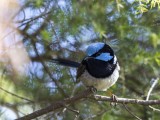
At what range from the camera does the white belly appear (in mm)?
2043

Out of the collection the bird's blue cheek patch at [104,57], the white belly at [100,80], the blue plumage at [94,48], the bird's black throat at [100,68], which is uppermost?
the blue plumage at [94,48]

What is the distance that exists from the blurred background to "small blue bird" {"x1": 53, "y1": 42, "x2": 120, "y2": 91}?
0.25ft

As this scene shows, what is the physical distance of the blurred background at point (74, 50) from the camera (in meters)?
1.99

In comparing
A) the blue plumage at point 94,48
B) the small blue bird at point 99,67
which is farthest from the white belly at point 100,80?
the blue plumage at point 94,48

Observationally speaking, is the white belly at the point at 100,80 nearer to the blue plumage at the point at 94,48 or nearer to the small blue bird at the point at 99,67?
the small blue bird at the point at 99,67

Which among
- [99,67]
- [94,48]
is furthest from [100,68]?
[94,48]

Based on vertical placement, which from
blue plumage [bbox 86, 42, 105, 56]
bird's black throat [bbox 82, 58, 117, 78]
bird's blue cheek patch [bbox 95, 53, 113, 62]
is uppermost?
blue plumage [bbox 86, 42, 105, 56]

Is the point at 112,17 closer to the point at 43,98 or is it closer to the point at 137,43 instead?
the point at 137,43

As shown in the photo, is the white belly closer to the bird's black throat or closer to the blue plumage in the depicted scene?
the bird's black throat

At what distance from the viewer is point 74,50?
2180 mm

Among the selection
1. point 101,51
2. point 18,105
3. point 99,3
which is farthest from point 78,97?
point 18,105

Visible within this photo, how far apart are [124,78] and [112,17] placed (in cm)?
40

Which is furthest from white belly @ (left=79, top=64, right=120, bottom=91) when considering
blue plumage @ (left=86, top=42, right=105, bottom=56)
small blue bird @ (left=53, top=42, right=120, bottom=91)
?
blue plumage @ (left=86, top=42, right=105, bottom=56)

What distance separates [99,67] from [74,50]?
0.19 metres
